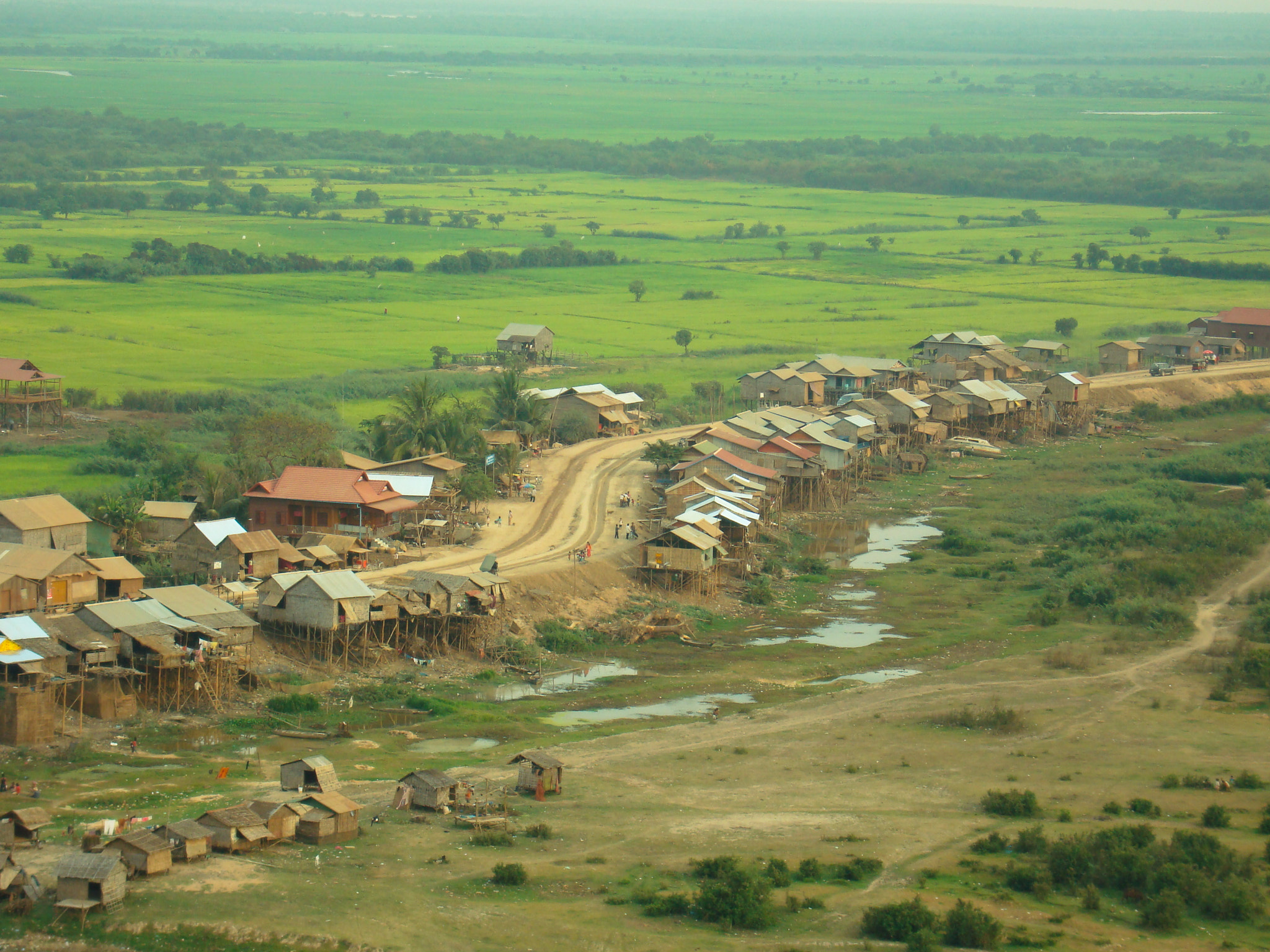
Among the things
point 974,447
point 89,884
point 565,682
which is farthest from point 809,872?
point 974,447

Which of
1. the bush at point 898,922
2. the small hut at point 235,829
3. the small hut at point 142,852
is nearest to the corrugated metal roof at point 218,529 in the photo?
the small hut at point 235,829

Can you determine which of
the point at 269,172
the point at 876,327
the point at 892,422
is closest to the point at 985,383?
the point at 892,422

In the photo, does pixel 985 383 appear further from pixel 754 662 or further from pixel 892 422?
pixel 754 662

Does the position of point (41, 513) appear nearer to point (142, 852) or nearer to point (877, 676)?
point (142, 852)

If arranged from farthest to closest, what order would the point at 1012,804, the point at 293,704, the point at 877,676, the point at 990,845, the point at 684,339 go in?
the point at 684,339 < the point at 877,676 < the point at 293,704 < the point at 1012,804 < the point at 990,845

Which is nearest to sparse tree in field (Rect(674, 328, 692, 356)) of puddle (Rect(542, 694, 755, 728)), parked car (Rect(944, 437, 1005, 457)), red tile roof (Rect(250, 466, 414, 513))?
parked car (Rect(944, 437, 1005, 457))

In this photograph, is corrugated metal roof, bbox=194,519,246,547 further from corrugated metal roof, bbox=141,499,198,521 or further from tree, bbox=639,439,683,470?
tree, bbox=639,439,683,470
